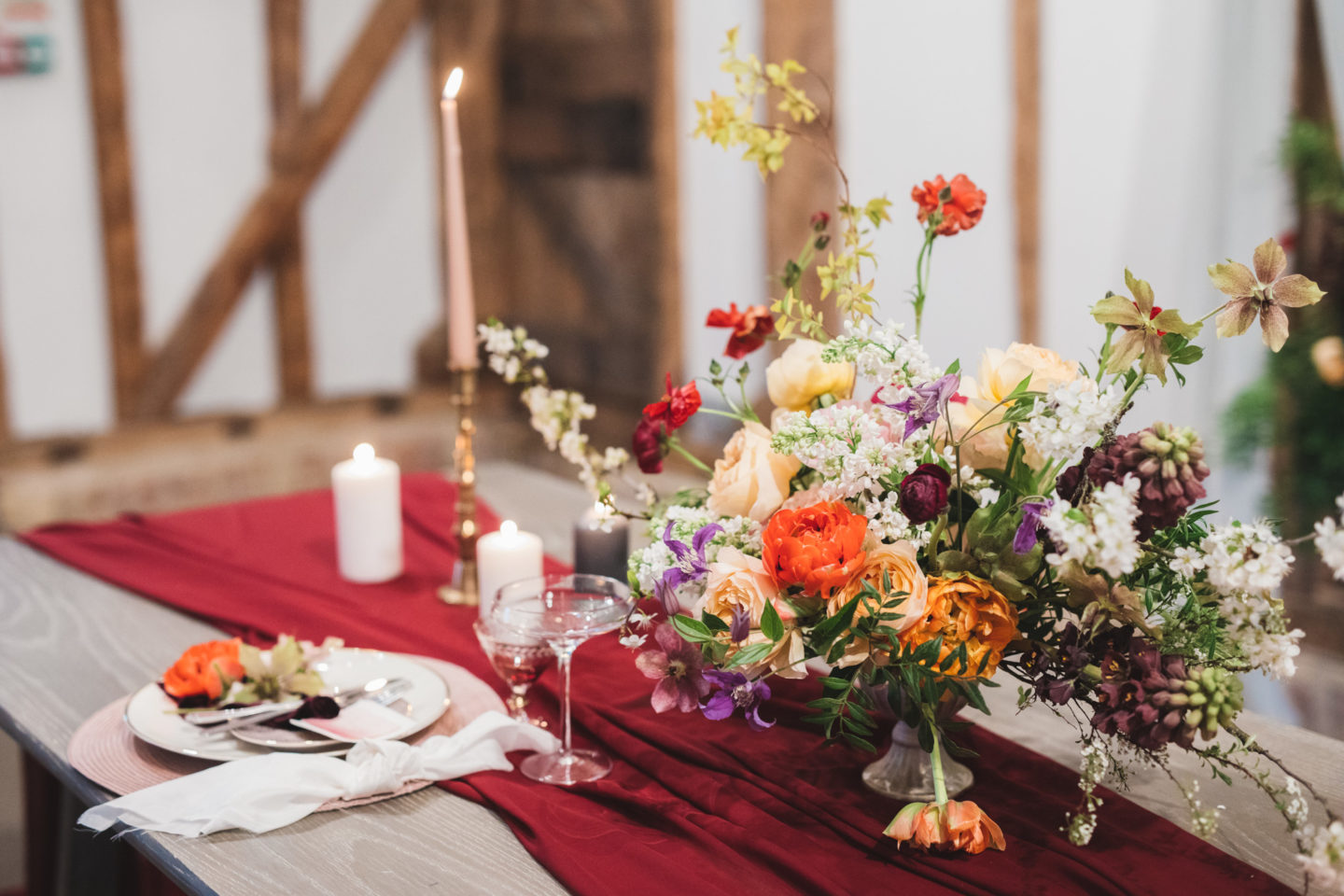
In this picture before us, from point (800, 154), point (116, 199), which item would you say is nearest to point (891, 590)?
point (800, 154)

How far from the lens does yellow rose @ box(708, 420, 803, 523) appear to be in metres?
0.95

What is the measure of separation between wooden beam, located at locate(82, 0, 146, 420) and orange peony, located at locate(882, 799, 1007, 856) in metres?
3.46

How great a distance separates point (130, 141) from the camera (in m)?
3.72

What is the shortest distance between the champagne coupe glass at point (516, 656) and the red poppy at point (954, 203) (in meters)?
0.46

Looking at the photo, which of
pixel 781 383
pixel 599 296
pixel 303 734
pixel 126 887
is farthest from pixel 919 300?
pixel 599 296

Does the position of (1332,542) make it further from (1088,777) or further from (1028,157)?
(1028,157)

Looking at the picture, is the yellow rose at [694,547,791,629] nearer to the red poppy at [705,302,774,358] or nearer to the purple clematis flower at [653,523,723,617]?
the purple clematis flower at [653,523,723,617]

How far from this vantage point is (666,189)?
3.81 m

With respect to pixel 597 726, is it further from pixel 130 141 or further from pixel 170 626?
pixel 130 141

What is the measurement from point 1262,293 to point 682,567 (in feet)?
1.40

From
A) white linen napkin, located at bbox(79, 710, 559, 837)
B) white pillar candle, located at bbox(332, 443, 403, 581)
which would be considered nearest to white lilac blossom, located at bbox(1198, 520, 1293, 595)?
white linen napkin, located at bbox(79, 710, 559, 837)

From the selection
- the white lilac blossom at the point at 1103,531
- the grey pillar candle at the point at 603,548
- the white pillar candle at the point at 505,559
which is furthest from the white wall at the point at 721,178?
the white lilac blossom at the point at 1103,531

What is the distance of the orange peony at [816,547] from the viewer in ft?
2.78

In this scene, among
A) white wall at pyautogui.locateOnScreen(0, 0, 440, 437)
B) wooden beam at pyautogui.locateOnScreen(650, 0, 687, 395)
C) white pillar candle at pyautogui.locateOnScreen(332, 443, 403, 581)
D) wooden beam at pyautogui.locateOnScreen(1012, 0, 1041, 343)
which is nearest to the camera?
white pillar candle at pyautogui.locateOnScreen(332, 443, 403, 581)
